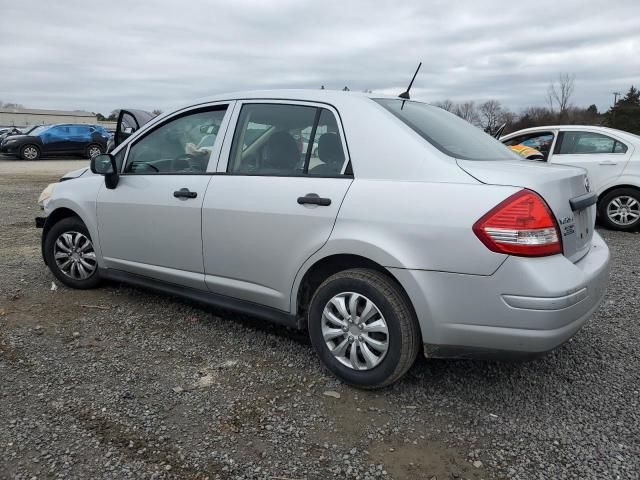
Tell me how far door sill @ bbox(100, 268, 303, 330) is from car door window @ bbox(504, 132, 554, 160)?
246 inches

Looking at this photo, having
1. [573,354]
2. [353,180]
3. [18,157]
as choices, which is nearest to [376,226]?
[353,180]

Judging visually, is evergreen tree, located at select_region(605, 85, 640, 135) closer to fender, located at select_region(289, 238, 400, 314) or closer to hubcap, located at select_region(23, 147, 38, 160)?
hubcap, located at select_region(23, 147, 38, 160)

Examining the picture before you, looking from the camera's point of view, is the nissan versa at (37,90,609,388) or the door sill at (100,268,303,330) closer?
the nissan versa at (37,90,609,388)

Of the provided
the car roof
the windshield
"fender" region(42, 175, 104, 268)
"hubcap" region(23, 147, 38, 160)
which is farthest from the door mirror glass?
the windshield

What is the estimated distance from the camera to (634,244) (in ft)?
23.7

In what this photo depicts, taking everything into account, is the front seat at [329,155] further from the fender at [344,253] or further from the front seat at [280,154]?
the fender at [344,253]

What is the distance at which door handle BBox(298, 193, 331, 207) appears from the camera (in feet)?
10.1

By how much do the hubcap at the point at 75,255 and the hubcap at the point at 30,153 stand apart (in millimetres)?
20457

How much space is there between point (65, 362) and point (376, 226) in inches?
85.5

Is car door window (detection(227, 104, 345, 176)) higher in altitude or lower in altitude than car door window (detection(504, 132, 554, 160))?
higher

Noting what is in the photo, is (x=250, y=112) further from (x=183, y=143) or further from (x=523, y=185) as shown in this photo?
(x=523, y=185)

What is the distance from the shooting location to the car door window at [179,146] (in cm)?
384

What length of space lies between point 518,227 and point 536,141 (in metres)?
6.87

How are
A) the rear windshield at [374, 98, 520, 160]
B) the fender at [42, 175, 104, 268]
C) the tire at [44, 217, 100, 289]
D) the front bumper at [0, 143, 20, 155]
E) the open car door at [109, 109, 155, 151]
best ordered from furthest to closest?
the front bumper at [0, 143, 20, 155] → the open car door at [109, 109, 155, 151] → the tire at [44, 217, 100, 289] → the fender at [42, 175, 104, 268] → the rear windshield at [374, 98, 520, 160]
